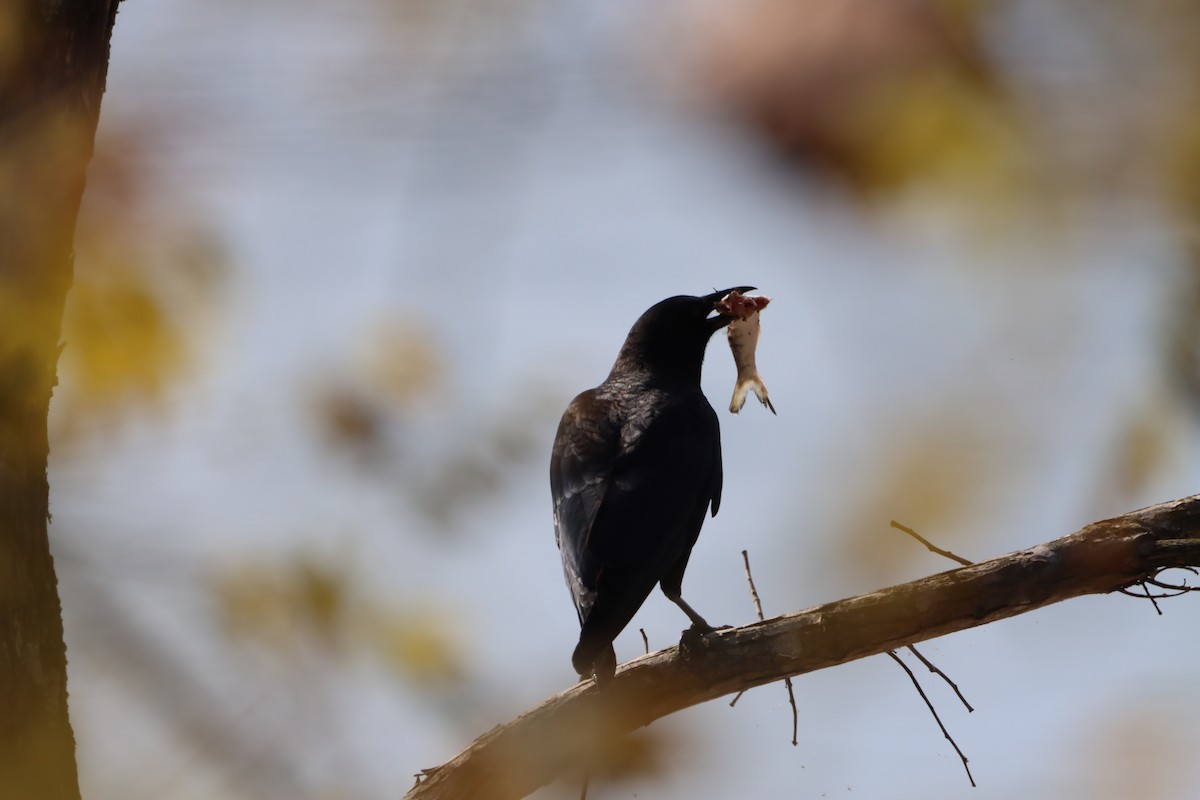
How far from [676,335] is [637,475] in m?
1.23

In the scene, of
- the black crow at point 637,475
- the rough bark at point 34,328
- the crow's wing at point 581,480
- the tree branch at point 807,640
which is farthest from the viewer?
the crow's wing at point 581,480

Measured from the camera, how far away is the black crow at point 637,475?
13.6 feet

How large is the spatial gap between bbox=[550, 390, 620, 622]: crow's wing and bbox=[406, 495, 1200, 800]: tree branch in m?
0.38

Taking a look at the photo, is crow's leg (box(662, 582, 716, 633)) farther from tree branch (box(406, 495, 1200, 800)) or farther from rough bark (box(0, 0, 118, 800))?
rough bark (box(0, 0, 118, 800))

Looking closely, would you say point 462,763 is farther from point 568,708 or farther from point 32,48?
point 32,48

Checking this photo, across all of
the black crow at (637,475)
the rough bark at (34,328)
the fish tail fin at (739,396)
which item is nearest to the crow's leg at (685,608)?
the black crow at (637,475)

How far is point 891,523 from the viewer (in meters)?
1.89

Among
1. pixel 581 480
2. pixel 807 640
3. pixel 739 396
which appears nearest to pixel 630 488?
pixel 581 480

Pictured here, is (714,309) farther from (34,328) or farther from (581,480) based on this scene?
(34,328)

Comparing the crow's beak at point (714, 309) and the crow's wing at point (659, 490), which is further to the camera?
the crow's beak at point (714, 309)

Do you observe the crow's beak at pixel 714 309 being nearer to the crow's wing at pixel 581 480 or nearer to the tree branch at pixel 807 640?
the crow's wing at pixel 581 480

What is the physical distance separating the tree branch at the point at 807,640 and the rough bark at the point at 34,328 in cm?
136

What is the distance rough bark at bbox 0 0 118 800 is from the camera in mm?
2312

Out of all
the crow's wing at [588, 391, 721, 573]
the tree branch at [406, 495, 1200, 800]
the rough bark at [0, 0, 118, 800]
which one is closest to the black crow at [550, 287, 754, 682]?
the crow's wing at [588, 391, 721, 573]
